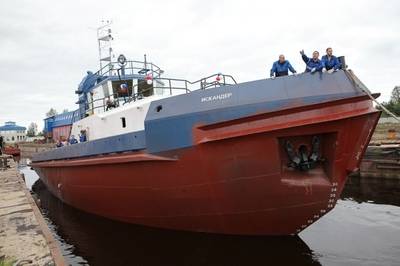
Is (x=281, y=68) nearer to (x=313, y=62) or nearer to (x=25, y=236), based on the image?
(x=313, y=62)

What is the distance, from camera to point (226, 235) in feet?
26.0

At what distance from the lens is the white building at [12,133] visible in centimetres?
7962

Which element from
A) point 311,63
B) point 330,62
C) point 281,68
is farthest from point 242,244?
point 330,62

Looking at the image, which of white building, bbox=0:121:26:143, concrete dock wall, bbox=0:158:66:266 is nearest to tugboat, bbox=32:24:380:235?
concrete dock wall, bbox=0:158:66:266

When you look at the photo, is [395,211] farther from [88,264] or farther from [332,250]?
[88,264]

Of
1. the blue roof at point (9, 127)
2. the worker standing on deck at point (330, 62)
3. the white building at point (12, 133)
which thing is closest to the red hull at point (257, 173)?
the worker standing on deck at point (330, 62)

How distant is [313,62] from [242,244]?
3.79 m

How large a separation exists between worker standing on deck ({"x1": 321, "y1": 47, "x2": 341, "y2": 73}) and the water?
3450 millimetres

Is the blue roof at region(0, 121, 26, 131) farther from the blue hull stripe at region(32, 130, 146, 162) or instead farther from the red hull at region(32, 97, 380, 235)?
the red hull at region(32, 97, 380, 235)

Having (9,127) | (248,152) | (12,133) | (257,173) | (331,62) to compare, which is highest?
(9,127)

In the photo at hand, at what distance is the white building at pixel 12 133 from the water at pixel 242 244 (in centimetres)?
7664

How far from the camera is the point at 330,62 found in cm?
708

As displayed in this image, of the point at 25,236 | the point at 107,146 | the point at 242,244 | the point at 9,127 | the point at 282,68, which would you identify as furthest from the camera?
the point at 9,127

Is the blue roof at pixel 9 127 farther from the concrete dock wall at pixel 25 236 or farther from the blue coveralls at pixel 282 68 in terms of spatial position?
the blue coveralls at pixel 282 68
